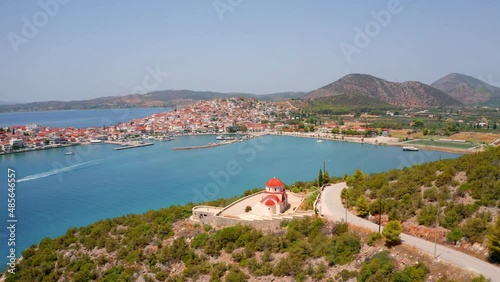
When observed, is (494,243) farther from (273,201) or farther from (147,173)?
(147,173)

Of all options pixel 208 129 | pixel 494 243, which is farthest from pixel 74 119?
pixel 494 243

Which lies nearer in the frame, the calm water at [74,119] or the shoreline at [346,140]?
the shoreline at [346,140]

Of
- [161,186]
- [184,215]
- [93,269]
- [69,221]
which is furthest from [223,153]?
[93,269]

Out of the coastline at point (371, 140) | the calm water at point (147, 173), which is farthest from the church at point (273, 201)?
the coastline at point (371, 140)

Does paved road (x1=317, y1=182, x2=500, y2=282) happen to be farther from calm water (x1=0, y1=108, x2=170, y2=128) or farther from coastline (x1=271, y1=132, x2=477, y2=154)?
calm water (x1=0, y1=108, x2=170, y2=128)

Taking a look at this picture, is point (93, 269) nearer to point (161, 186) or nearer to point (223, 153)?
point (161, 186)

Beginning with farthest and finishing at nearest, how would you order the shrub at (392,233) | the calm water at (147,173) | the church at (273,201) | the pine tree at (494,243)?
1. the calm water at (147,173)
2. the church at (273,201)
3. the shrub at (392,233)
4. the pine tree at (494,243)

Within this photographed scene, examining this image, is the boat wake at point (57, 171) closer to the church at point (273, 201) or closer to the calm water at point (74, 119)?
the church at point (273, 201)

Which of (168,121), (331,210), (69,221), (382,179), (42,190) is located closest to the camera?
(331,210)
